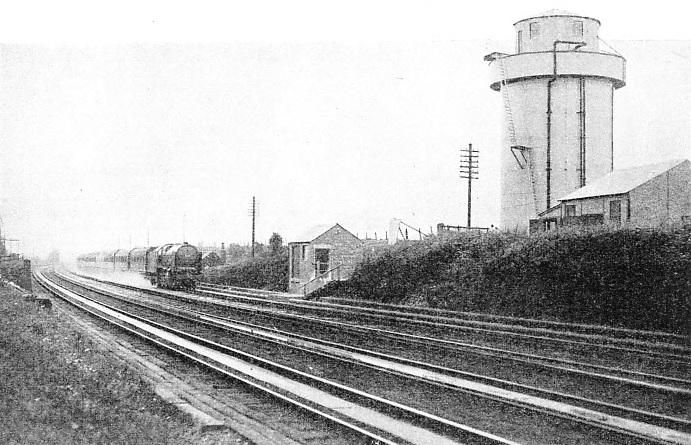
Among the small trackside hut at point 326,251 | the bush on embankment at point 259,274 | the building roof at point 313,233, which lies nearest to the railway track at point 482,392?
the small trackside hut at point 326,251

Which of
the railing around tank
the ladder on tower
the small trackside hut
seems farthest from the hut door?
the ladder on tower

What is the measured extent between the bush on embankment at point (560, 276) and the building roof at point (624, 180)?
430 cm

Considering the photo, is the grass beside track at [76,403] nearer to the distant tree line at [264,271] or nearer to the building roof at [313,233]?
the building roof at [313,233]

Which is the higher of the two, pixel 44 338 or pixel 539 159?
pixel 539 159

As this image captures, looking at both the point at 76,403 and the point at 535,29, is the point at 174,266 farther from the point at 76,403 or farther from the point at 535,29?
the point at 76,403

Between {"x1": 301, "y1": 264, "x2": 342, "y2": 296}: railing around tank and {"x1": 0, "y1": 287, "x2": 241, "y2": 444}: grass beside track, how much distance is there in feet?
68.2

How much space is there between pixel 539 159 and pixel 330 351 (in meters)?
21.7

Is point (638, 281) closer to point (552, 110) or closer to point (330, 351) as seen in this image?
point (330, 351)

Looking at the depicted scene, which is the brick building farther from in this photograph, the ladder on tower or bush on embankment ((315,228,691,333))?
the ladder on tower

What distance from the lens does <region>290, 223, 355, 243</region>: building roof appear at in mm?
36531

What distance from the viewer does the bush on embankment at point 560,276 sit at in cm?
1786

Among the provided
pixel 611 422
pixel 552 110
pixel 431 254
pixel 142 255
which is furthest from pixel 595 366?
pixel 142 255

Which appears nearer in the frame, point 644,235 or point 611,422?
point 611,422

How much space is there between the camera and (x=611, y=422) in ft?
28.2
